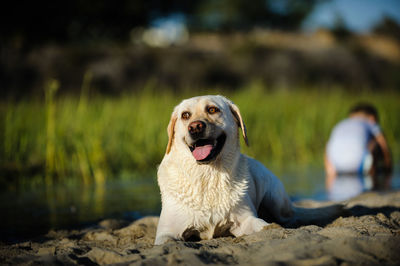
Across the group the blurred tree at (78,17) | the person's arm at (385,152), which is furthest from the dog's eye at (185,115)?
the blurred tree at (78,17)

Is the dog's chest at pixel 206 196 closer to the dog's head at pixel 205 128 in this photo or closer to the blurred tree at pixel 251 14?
the dog's head at pixel 205 128

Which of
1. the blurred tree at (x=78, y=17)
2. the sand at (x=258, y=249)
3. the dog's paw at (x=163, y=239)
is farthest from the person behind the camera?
the blurred tree at (x=78, y=17)

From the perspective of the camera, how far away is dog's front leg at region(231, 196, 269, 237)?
3.97m

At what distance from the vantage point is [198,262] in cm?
284

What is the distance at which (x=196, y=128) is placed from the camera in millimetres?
3844

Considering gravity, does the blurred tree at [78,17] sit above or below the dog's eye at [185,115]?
above

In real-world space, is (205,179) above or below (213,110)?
below

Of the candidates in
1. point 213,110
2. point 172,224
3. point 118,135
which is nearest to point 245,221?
point 172,224

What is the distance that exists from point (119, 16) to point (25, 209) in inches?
1045

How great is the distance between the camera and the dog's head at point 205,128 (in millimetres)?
3920

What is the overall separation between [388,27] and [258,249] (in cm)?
5397

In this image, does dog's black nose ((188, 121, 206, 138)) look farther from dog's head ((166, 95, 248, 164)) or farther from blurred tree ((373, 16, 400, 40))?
blurred tree ((373, 16, 400, 40))

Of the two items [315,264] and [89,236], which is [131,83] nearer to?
[89,236]

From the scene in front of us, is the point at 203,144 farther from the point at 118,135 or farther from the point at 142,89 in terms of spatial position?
the point at 142,89
